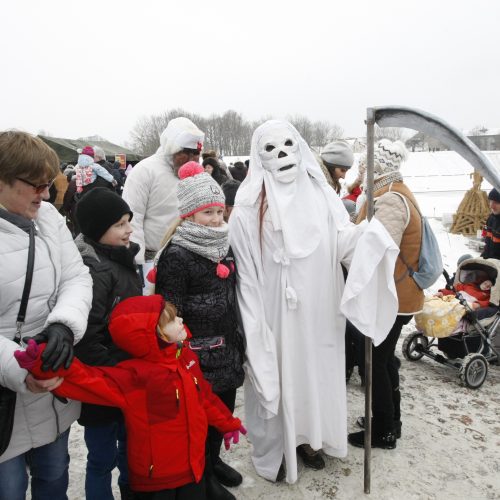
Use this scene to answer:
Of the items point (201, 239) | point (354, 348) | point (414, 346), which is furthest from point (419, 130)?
point (414, 346)

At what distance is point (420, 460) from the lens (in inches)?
114

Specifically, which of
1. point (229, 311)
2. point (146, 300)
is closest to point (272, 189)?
point (229, 311)

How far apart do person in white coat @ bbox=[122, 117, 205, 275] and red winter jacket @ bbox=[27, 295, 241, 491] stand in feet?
5.43

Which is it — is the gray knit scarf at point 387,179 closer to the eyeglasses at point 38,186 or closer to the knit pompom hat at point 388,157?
the knit pompom hat at point 388,157

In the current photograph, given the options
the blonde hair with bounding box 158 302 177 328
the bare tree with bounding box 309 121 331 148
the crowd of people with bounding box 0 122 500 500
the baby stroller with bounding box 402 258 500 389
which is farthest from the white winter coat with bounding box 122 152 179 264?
the bare tree with bounding box 309 121 331 148

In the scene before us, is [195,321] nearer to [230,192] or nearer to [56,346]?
[56,346]

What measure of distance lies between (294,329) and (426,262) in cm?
104

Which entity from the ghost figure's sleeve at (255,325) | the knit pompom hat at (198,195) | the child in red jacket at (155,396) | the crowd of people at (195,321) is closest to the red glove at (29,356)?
the crowd of people at (195,321)

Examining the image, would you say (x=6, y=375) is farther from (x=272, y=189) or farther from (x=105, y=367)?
(x=272, y=189)

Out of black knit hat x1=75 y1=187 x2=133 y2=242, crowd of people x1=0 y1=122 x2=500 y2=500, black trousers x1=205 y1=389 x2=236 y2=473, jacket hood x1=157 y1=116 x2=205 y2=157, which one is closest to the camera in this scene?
crowd of people x1=0 y1=122 x2=500 y2=500

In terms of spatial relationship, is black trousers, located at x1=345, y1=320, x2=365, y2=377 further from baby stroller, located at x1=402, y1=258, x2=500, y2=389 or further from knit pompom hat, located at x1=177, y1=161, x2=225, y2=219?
knit pompom hat, located at x1=177, y1=161, x2=225, y2=219

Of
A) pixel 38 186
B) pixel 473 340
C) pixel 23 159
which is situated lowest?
pixel 473 340

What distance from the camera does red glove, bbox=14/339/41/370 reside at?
1453 mm

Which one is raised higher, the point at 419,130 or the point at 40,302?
the point at 419,130
